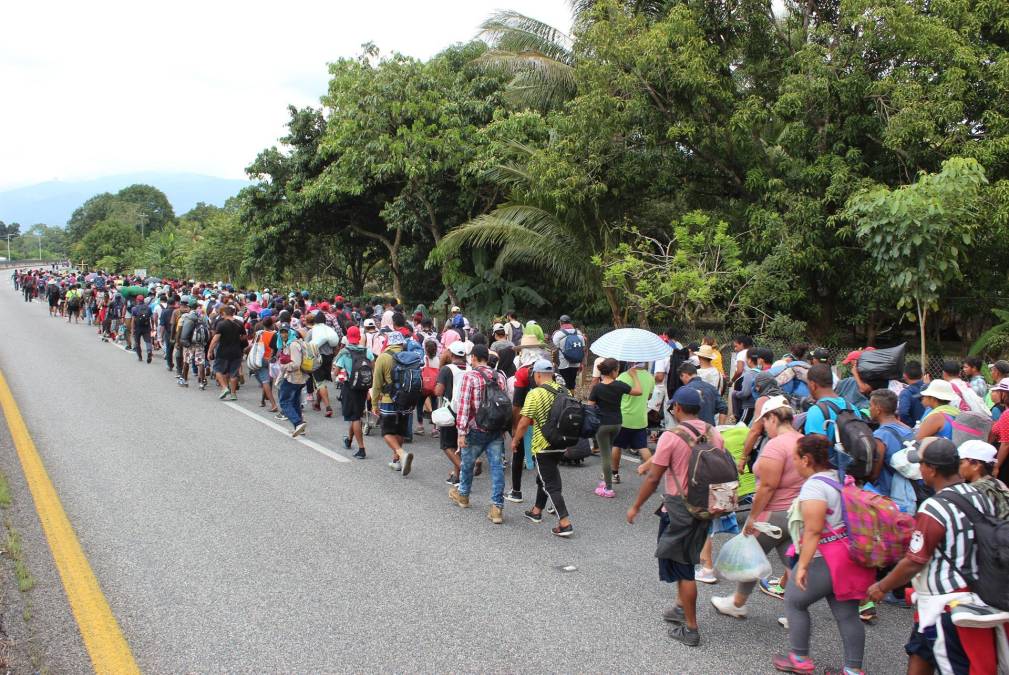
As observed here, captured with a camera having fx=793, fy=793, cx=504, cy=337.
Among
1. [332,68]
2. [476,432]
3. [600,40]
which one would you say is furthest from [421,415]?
[332,68]

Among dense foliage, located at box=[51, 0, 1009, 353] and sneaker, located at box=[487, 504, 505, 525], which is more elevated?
dense foliage, located at box=[51, 0, 1009, 353]

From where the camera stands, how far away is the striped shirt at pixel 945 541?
390 centimetres

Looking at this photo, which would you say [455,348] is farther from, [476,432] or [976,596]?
[976,596]

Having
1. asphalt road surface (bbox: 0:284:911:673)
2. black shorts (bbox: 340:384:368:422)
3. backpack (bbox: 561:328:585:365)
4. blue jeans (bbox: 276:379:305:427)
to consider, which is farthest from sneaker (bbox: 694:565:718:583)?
blue jeans (bbox: 276:379:305:427)

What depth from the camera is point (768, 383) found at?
788cm

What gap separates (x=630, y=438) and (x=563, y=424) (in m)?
1.87

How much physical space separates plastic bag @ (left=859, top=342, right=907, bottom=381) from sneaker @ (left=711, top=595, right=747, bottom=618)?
283 centimetres

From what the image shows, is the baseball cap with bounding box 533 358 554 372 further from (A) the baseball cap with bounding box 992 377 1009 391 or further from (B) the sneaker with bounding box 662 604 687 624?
(A) the baseball cap with bounding box 992 377 1009 391

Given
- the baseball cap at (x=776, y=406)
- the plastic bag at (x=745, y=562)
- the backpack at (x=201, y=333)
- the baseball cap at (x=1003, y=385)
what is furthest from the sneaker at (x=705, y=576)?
the backpack at (x=201, y=333)

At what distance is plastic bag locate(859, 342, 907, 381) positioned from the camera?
725 centimetres

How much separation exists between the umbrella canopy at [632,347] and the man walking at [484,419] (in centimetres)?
192

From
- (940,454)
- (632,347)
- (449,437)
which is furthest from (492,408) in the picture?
(940,454)

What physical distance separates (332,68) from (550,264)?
417 inches

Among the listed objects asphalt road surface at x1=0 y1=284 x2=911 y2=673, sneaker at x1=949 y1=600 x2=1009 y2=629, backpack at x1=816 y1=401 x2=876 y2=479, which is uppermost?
backpack at x1=816 y1=401 x2=876 y2=479
